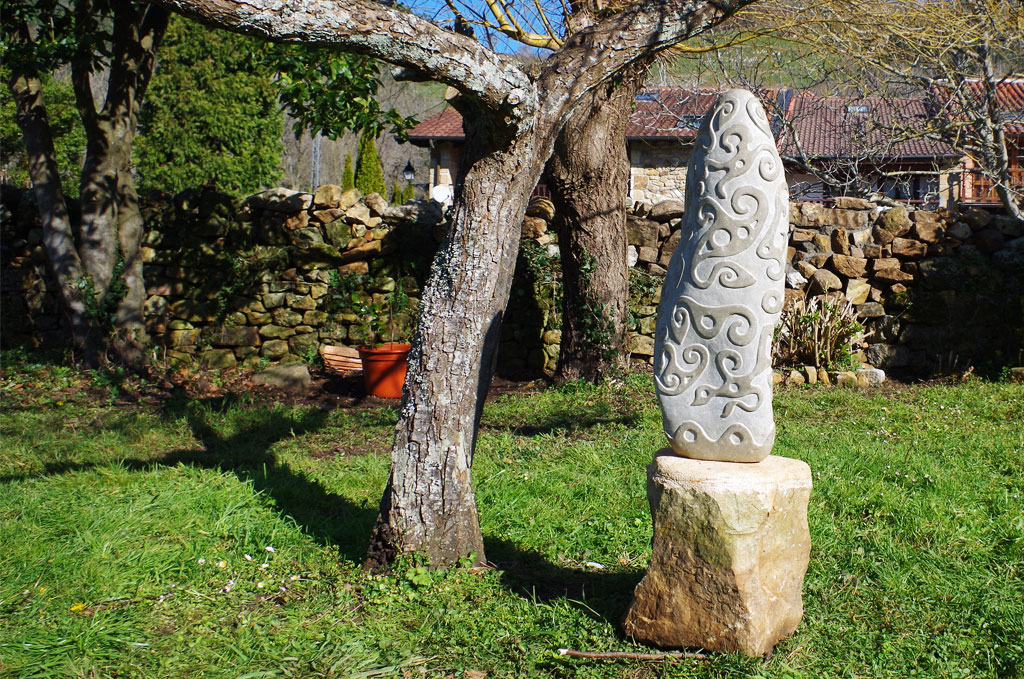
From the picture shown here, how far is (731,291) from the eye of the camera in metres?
2.70

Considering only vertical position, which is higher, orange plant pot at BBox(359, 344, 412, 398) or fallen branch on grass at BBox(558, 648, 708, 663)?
orange plant pot at BBox(359, 344, 412, 398)

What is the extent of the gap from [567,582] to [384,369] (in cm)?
425

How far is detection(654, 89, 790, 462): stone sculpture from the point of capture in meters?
2.69

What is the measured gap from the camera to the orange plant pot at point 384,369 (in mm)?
7270

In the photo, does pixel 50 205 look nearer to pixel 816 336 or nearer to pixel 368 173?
pixel 816 336

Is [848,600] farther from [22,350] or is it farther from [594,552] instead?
[22,350]

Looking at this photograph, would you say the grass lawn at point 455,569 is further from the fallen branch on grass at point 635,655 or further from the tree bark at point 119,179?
the tree bark at point 119,179

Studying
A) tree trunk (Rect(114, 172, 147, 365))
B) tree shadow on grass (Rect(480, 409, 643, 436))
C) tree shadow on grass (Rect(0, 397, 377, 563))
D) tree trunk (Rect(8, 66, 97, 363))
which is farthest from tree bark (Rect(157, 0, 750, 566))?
tree trunk (Rect(8, 66, 97, 363))

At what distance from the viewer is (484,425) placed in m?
6.09

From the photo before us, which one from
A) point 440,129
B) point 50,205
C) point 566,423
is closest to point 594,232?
point 566,423

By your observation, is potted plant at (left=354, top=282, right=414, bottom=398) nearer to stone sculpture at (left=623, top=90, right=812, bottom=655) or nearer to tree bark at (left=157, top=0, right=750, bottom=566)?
tree bark at (left=157, top=0, right=750, bottom=566)

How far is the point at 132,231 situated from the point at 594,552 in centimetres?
638

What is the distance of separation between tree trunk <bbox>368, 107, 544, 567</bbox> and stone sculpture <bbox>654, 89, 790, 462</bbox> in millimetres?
894

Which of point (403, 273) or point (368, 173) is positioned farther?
point (368, 173)
